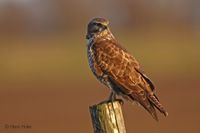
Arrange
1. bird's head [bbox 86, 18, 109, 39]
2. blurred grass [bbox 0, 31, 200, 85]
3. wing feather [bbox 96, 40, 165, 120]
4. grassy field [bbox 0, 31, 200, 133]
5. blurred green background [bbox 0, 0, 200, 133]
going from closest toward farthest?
1. wing feather [bbox 96, 40, 165, 120]
2. bird's head [bbox 86, 18, 109, 39]
3. grassy field [bbox 0, 31, 200, 133]
4. blurred green background [bbox 0, 0, 200, 133]
5. blurred grass [bbox 0, 31, 200, 85]

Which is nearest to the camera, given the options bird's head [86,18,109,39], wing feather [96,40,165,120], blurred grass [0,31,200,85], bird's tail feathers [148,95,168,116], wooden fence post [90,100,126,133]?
wooden fence post [90,100,126,133]

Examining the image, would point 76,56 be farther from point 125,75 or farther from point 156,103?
point 156,103

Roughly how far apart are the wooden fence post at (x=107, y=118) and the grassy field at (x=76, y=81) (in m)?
5.61

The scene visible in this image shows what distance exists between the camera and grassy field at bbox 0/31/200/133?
650 inches

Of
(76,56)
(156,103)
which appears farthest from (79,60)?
(156,103)

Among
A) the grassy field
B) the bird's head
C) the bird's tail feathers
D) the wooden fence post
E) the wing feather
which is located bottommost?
the wooden fence post

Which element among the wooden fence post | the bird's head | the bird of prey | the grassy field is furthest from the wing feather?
the grassy field

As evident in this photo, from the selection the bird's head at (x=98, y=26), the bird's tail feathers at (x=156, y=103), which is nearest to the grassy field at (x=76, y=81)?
the bird's head at (x=98, y=26)

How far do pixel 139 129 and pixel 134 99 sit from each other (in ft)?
20.2

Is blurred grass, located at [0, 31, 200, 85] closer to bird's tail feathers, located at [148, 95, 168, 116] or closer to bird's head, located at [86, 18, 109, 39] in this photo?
bird's head, located at [86, 18, 109, 39]

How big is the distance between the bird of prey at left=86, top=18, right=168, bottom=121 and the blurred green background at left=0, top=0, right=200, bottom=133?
13.5ft

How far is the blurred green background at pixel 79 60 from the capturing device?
1700cm

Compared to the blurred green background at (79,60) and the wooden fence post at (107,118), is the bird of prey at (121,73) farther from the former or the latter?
the blurred green background at (79,60)

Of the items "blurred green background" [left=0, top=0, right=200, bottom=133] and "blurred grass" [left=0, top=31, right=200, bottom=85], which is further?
"blurred grass" [left=0, top=31, right=200, bottom=85]
